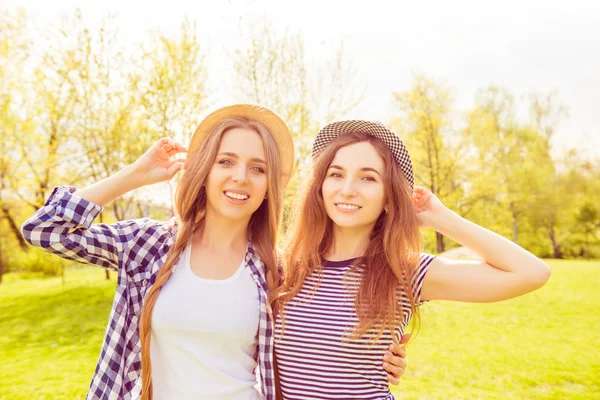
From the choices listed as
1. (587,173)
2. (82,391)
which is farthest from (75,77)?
(587,173)

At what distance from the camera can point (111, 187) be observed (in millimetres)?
2307

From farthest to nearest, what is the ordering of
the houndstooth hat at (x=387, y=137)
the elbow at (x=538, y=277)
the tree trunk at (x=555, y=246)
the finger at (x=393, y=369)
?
the tree trunk at (x=555, y=246) < the houndstooth hat at (x=387, y=137) < the finger at (x=393, y=369) < the elbow at (x=538, y=277)

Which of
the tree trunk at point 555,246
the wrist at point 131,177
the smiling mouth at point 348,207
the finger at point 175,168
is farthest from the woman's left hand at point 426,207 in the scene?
the tree trunk at point 555,246

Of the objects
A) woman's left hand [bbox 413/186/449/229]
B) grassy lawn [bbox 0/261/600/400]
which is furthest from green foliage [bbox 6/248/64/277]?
woman's left hand [bbox 413/186/449/229]

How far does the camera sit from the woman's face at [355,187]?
234cm

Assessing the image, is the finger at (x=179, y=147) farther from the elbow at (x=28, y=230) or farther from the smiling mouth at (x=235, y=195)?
the elbow at (x=28, y=230)

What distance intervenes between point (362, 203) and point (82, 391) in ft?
18.7

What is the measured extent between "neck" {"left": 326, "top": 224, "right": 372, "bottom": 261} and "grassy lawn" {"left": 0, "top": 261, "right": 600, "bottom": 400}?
4.41m

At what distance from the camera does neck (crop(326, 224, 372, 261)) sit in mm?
2482

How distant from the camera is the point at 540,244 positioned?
93.9 feet

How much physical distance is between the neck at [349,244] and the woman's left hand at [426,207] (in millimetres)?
288

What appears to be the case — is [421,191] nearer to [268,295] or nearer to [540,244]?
[268,295]

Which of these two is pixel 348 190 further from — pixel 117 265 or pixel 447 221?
pixel 117 265

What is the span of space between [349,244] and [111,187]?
130 centimetres
